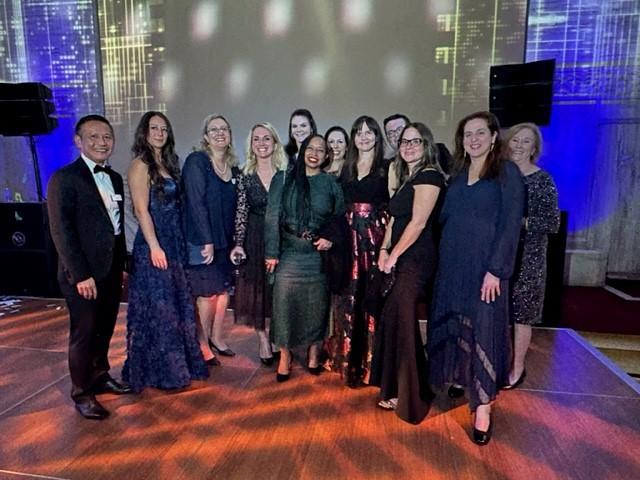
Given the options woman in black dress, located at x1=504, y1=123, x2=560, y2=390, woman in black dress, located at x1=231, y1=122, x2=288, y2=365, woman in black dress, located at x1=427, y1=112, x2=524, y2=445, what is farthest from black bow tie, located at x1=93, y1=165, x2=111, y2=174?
woman in black dress, located at x1=504, y1=123, x2=560, y2=390

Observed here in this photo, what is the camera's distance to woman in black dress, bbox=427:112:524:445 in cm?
210

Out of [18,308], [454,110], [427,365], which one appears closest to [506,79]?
[454,110]

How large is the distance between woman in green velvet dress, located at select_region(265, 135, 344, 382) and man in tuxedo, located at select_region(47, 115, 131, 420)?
0.86 m

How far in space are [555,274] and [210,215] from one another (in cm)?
305

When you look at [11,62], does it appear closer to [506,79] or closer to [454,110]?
[454,110]

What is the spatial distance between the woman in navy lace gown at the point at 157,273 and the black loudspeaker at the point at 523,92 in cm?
316

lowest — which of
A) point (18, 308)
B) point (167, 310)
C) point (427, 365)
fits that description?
point (18, 308)

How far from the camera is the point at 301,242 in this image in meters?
2.75

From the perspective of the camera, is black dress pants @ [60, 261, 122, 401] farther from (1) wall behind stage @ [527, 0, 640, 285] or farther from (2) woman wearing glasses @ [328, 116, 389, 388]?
(1) wall behind stage @ [527, 0, 640, 285]

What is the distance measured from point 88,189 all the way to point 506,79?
12.3 feet

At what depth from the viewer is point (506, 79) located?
4293mm

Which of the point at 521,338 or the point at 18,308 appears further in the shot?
the point at 18,308

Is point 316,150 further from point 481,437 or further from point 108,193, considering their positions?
point 481,437

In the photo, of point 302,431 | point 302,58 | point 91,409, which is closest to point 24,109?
point 302,58
